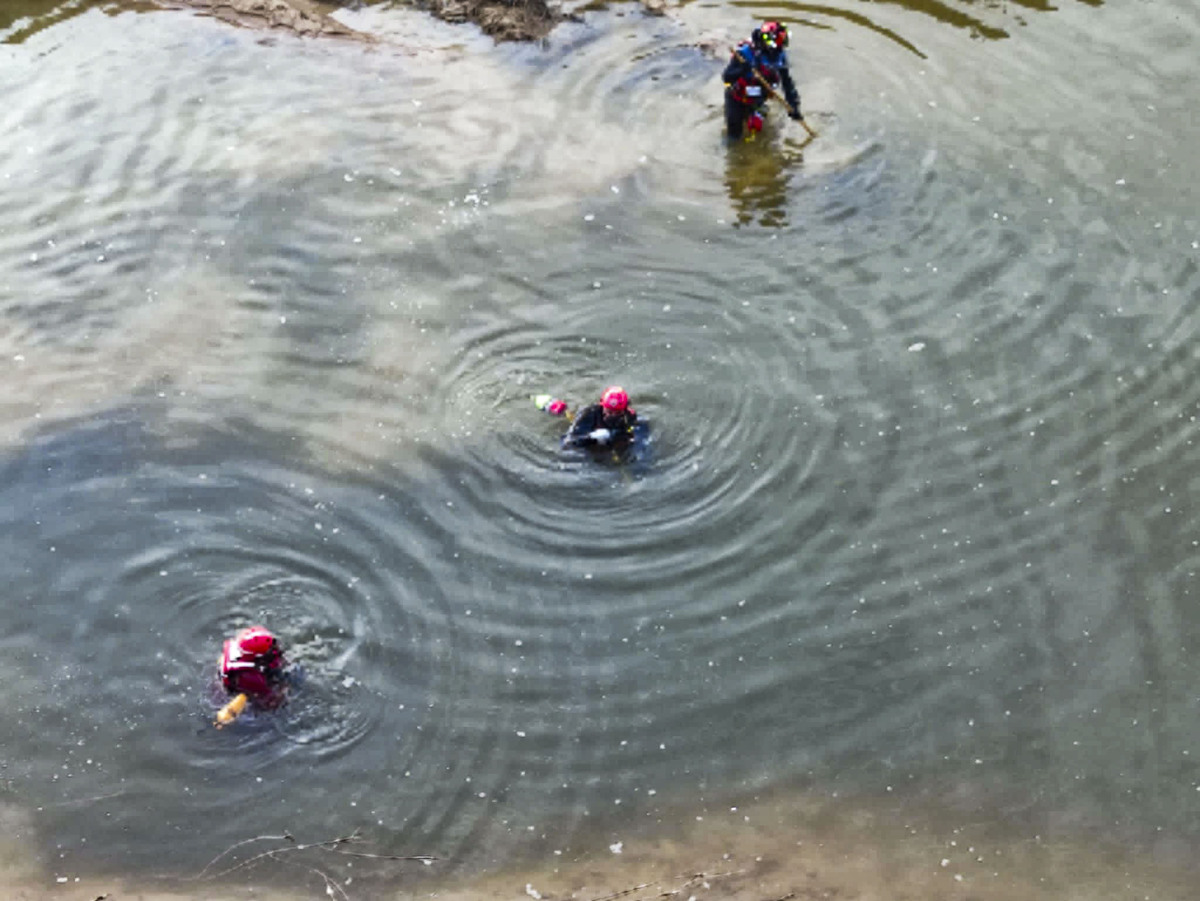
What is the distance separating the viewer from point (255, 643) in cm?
1026

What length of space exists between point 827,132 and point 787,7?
3.29 meters

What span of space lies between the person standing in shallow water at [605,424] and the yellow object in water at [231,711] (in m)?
3.89

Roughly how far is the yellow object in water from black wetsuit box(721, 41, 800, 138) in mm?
9531

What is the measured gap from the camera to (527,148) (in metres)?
16.3

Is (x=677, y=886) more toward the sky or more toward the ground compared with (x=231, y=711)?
more toward the ground

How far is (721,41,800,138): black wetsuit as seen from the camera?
15633mm

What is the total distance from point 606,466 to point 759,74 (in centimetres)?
612

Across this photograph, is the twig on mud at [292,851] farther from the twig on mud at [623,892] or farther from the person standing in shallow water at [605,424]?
the person standing in shallow water at [605,424]

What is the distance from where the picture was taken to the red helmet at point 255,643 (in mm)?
10266

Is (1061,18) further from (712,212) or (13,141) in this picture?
(13,141)

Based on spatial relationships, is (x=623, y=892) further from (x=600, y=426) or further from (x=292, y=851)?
(x=600, y=426)

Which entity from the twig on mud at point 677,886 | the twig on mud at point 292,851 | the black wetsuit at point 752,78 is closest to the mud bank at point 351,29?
the black wetsuit at point 752,78

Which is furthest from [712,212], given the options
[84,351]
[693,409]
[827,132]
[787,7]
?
[84,351]

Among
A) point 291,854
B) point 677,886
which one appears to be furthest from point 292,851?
point 677,886
